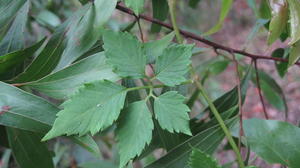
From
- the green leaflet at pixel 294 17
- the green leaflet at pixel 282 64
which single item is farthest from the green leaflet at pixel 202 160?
the green leaflet at pixel 282 64

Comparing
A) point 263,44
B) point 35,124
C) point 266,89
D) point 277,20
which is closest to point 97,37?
point 35,124

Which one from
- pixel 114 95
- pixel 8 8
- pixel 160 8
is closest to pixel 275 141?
pixel 114 95

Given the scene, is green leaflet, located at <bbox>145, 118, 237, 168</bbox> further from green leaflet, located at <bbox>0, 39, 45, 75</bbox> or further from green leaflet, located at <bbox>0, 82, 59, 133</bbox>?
green leaflet, located at <bbox>0, 39, 45, 75</bbox>

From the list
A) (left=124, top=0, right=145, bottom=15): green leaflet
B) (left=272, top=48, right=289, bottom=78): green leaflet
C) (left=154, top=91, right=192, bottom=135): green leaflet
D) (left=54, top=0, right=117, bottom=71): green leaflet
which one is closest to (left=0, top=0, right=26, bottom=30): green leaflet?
(left=54, top=0, right=117, bottom=71): green leaflet

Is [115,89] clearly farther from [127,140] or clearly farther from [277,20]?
[277,20]

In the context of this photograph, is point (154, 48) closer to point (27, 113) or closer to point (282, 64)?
point (27, 113)

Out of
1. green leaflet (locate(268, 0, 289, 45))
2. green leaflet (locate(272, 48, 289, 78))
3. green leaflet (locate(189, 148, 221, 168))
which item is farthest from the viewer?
green leaflet (locate(272, 48, 289, 78))

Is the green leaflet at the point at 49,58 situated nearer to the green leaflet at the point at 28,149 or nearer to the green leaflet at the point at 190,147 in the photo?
the green leaflet at the point at 28,149

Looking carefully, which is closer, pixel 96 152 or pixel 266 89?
pixel 96 152
